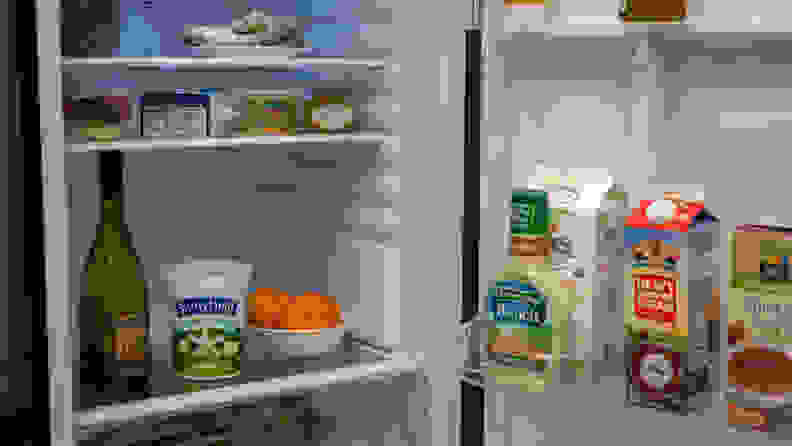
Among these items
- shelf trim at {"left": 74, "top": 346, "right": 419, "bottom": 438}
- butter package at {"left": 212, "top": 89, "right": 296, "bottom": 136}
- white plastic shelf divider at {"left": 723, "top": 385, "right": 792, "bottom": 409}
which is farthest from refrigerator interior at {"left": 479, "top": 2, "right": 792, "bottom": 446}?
butter package at {"left": 212, "top": 89, "right": 296, "bottom": 136}

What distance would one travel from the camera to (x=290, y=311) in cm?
183

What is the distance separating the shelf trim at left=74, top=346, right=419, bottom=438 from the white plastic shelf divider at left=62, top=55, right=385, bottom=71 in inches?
21.7

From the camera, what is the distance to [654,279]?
4.86 ft

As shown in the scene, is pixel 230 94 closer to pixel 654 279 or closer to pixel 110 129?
pixel 110 129

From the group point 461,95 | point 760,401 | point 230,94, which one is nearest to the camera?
point 760,401

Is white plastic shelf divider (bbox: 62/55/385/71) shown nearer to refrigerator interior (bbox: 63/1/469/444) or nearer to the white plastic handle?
refrigerator interior (bbox: 63/1/469/444)

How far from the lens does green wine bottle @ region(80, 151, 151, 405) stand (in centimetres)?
165

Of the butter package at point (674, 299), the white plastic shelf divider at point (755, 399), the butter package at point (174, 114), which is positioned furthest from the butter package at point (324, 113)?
the white plastic shelf divider at point (755, 399)

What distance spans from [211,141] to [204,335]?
1.11 feet

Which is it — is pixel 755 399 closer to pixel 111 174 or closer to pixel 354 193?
pixel 354 193

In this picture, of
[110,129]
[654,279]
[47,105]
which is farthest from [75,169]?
[654,279]

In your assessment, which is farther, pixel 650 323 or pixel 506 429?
pixel 506 429

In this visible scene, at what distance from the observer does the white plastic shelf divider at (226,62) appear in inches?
61.7

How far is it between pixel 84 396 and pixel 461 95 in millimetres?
876
